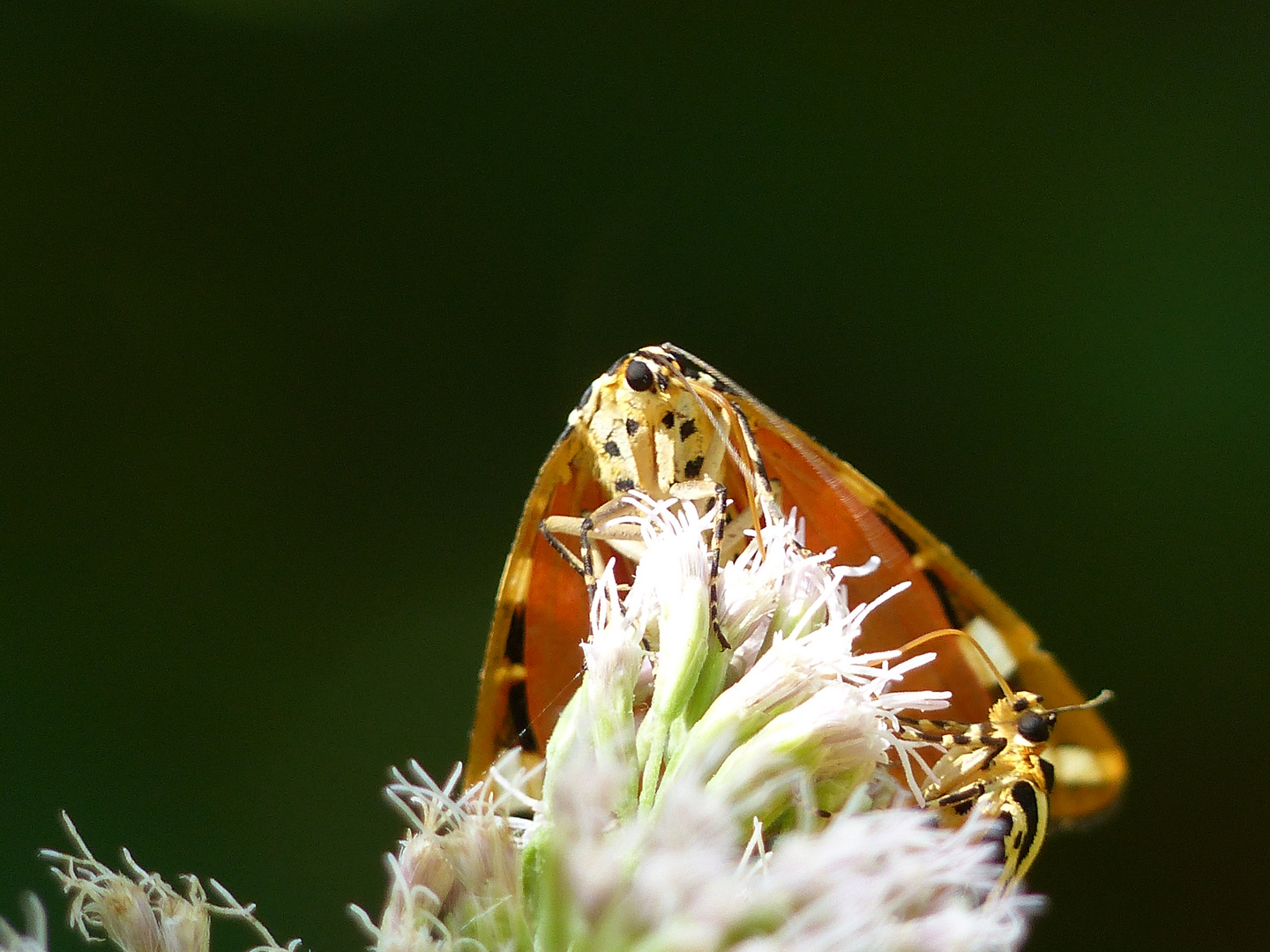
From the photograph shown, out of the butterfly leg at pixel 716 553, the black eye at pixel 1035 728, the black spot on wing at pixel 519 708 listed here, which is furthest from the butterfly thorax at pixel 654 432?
the black eye at pixel 1035 728


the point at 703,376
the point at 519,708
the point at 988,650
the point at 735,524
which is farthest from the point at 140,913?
the point at 988,650

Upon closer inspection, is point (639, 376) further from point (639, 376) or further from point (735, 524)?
point (735, 524)

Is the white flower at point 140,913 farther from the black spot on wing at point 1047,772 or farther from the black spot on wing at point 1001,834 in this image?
the black spot on wing at point 1047,772

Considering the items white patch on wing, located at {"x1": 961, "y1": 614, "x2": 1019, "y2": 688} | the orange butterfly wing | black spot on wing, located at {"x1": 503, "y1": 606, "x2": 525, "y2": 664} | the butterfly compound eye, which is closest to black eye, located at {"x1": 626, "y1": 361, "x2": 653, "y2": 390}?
the butterfly compound eye

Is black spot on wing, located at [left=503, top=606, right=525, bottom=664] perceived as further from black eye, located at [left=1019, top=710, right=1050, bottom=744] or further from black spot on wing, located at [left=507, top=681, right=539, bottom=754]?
black eye, located at [left=1019, top=710, right=1050, bottom=744]

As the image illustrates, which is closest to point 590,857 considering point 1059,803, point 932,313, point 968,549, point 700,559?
point 700,559

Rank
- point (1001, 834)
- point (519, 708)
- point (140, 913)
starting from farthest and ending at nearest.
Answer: point (519, 708) < point (1001, 834) < point (140, 913)

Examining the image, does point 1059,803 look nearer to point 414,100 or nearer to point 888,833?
point 888,833
